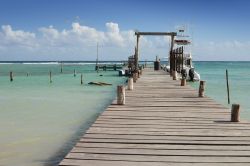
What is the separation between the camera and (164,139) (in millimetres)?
8398

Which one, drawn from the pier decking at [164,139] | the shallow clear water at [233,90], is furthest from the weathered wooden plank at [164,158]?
the shallow clear water at [233,90]

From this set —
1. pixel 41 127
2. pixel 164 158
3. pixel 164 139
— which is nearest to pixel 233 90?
pixel 41 127

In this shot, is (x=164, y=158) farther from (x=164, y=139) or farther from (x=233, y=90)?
(x=233, y=90)

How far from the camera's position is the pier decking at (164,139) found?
6.81 meters

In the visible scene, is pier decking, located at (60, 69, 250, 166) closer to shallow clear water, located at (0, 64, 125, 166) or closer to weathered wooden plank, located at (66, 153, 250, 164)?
weathered wooden plank, located at (66, 153, 250, 164)

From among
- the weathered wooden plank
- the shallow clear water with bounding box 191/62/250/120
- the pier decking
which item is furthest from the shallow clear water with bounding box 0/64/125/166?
the shallow clear water with bounding box 191/62/250/120

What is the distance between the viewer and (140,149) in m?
7.56

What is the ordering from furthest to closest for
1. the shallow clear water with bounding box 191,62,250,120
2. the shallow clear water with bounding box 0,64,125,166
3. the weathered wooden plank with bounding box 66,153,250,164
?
the shallow clear water with bounding box 191,62,250,120, the shallow clear water with bounding box 0,64,125,166, the weathered wooden plank with bounding box 66,153,250,164

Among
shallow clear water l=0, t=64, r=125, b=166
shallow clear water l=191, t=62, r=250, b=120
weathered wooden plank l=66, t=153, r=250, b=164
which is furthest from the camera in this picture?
shallow clear water l=191, t=62, r=250, b=120

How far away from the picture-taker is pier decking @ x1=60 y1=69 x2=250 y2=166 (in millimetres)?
6809

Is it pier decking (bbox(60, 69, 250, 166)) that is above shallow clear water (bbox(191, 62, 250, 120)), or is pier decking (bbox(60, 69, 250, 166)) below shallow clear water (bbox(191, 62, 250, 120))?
above

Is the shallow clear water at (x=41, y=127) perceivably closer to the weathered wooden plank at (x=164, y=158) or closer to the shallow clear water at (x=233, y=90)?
the weathered wooden plank at (x=164, y=158)

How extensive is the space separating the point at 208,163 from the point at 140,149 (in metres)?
1.50

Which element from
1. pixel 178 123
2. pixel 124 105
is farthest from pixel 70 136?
pixel 178 123
